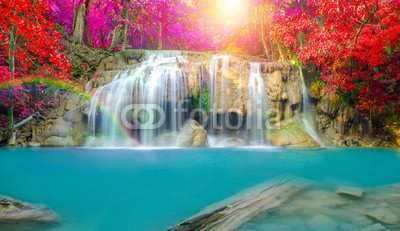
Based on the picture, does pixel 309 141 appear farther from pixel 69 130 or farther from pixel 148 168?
pixel 69 130

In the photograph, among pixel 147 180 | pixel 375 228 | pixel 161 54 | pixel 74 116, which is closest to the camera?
pixel 375 228

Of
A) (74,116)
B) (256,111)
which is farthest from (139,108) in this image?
(256,111)

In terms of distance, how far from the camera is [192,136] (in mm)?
10086

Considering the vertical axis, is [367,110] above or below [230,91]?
below

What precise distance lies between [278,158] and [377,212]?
14.9 feet

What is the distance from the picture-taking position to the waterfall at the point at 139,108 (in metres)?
10.6

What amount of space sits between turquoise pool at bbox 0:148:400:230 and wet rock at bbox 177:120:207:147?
206 cm

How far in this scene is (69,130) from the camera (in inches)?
410

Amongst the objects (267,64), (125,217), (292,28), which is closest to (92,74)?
(267,64)

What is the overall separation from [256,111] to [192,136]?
3100 mm

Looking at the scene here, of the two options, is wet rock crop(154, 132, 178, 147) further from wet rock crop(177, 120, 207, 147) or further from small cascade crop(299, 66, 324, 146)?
small cascade crop(299, 66, 324, 146)

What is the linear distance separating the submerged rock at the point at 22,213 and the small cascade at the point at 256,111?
29.1ft

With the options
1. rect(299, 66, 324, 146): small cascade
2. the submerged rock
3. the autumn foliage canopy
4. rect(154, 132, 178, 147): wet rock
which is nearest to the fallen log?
the submerged rock

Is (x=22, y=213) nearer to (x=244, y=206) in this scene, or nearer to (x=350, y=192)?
(x=244, y=206)
